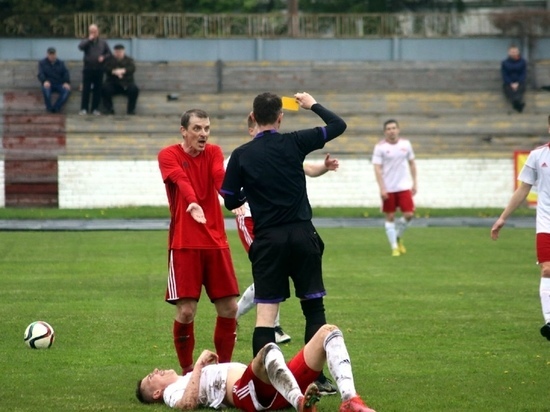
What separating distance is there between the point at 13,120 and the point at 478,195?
14321 mm

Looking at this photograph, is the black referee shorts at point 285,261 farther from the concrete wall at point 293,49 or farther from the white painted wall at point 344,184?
the concrete wall at point 293,49

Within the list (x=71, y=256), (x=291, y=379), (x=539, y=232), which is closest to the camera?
(x=291, y=379)

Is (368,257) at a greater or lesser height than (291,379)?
lesser

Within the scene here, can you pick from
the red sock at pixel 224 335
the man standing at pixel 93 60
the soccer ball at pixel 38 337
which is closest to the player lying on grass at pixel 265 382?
the red sock at pixel 224 335

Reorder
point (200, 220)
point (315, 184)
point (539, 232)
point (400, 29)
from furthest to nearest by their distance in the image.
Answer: point (400, 29) → point (315, 184) → point (539, 232) → point (200, 220)

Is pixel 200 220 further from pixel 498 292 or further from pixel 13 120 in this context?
→ pixel 13 120

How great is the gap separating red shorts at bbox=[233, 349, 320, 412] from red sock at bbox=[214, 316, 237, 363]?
5.56 feet

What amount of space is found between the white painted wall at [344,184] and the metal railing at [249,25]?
940 cm

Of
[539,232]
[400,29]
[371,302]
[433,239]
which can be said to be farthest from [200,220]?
[400,29]

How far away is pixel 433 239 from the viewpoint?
2464 cm

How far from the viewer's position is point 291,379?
24.4ft

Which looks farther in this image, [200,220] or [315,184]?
[315,184]

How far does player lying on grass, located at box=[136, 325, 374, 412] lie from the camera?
7.40 m

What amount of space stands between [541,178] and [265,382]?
202 inches
